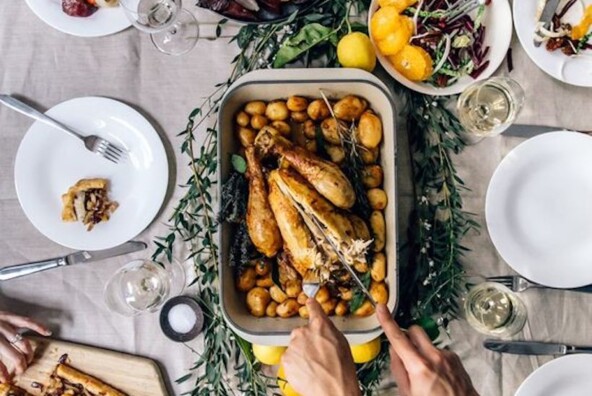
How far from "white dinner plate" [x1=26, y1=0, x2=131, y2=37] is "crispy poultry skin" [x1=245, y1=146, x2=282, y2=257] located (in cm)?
37

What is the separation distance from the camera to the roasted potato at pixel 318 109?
4.34 ft

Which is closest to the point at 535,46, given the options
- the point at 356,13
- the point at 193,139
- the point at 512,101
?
the point at 512,101

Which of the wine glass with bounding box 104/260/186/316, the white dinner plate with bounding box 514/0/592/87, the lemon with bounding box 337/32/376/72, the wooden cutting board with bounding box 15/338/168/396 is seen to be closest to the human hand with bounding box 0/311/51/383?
the wooden cutting board with bounding box 15/338/168/396

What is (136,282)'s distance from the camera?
1.43 metres

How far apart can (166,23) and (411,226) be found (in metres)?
0.57

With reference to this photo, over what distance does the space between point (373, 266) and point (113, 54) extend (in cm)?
62

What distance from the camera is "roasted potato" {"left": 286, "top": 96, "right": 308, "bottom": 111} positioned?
1.32 m

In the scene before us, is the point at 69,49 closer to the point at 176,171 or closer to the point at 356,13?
the point at 176,171

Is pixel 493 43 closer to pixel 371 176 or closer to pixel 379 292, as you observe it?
pixel 371 176

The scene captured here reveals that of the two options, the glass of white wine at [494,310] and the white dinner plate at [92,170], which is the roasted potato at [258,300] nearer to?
the white dinner plate at [92,170]

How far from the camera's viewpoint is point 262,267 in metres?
1.33

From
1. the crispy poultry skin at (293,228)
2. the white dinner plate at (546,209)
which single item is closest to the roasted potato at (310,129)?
the crispy poultry skin at (293,228)

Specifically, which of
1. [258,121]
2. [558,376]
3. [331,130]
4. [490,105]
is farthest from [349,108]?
[558,376]

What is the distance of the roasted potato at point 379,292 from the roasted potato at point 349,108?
0.93 ft
